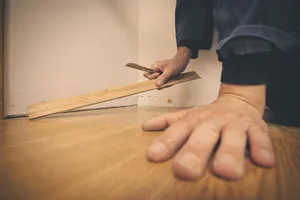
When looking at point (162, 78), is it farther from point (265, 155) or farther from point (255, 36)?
point (265, 155)

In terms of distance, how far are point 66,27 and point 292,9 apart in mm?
877

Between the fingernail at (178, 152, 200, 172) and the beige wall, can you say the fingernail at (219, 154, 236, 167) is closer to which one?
the fingernail at (178, 152, 200, 172)

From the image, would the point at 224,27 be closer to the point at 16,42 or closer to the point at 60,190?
the point at 60,190

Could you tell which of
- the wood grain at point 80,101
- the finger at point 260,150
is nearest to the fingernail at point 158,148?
the finger at point 260,150

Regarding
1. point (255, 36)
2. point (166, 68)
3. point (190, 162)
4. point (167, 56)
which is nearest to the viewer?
point (190, 162)

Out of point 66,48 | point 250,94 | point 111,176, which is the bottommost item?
point 111,176

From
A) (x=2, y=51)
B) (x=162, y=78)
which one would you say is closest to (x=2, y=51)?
(x=2, y=51)

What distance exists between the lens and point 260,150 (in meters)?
0.28

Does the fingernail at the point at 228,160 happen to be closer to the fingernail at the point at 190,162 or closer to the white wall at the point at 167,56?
the fingernail at the point at 190,162

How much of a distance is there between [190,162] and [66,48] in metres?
0.90

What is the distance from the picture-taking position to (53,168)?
0.27m

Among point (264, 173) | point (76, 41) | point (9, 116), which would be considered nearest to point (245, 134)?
point (264, 173)

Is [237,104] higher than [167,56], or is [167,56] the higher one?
[167,56]

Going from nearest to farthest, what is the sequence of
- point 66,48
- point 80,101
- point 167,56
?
point 80,101 → point 66,48 → point 167,56
